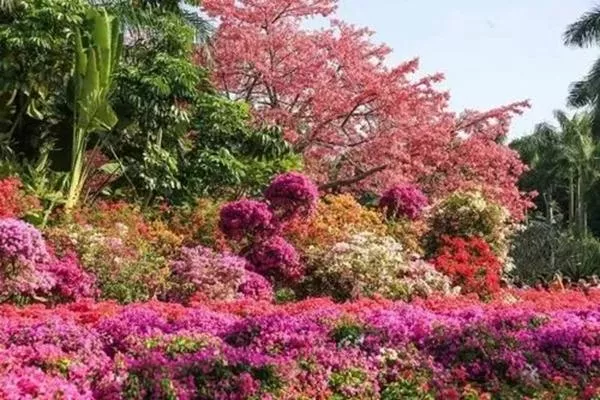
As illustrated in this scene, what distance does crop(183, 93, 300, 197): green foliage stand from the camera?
54.1 feet

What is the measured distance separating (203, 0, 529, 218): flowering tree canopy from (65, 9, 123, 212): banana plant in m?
5.91

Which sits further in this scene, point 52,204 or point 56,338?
point 52,204

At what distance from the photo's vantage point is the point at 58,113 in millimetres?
15883

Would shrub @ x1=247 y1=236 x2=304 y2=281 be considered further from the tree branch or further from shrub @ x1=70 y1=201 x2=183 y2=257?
the tree branch

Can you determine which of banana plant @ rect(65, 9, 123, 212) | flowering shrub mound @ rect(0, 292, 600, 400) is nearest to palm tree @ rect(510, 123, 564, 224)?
banana plant @ rect(65, 9, 123, 212)

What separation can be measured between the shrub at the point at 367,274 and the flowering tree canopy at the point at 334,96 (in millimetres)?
6788

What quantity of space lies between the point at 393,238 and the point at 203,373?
8009mm

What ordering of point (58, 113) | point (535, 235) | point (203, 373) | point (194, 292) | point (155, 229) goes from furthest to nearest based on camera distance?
point (535, 235)
point (58, 113)
point (155, 229)
point (194, 292)
point (203, 373)

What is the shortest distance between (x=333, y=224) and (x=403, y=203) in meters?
1.41

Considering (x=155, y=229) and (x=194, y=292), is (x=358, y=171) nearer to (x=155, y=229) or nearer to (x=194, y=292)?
(x=155, y=229)

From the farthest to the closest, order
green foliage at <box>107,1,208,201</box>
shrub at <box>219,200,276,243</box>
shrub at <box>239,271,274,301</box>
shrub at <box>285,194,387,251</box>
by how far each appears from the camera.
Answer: green foliage at <box>107,1,208,201</box> → shrub at <box>285,194,387,251</box> → shrub at <box>219,200,276,243</box> → shrub at <box>239,271,274,301</box>

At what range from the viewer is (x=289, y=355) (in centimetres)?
693

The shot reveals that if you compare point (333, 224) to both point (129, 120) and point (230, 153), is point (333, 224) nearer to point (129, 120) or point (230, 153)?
point (230, 153)

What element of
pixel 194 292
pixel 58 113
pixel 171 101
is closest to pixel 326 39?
pixel 171 101
